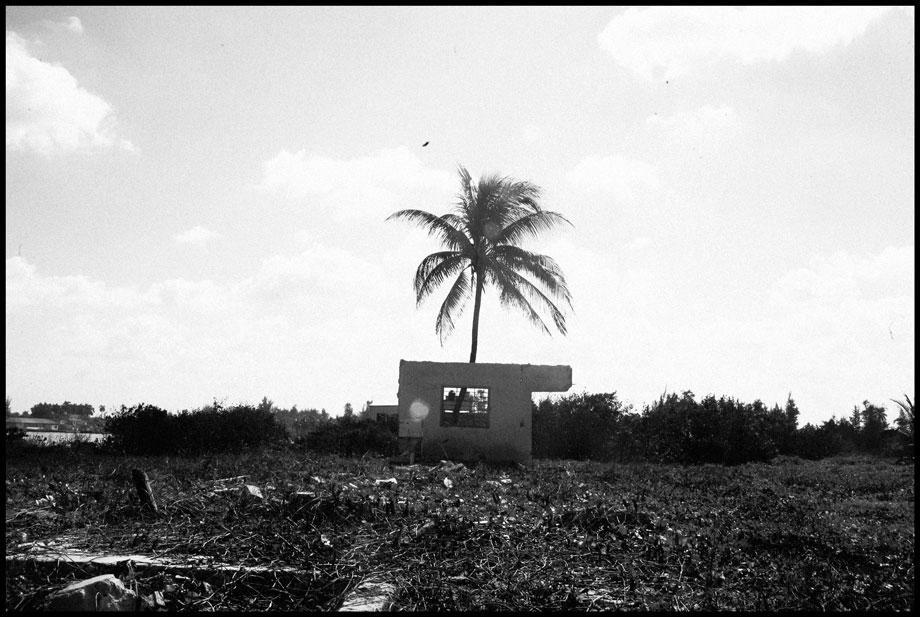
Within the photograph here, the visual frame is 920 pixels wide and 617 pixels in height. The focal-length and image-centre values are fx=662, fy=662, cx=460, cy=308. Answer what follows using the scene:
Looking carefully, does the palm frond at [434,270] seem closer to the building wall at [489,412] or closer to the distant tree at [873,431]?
the building wall at [489,412]

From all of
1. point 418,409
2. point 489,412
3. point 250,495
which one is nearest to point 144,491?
point 250,495

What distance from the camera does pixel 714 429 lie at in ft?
64.3

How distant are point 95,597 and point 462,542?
8.94ft

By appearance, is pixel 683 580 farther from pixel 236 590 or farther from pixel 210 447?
pixel 210 447

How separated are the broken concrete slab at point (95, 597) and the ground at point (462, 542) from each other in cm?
30

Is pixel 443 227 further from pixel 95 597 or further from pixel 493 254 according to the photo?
pixel 95 597

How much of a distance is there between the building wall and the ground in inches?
213

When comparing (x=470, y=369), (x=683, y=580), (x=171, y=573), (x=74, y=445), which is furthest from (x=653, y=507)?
(x=74, y=445)

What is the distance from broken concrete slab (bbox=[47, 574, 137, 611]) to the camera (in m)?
3.68

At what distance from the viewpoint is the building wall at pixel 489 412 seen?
14.9m

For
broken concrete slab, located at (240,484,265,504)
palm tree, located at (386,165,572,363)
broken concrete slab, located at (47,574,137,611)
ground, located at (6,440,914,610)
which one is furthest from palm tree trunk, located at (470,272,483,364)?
broken concrete slab, located at (47,574,137,611)

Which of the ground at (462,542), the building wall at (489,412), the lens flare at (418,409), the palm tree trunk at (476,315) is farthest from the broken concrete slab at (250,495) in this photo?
the palm tree trunk at (476,315)

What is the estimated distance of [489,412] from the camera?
15055 millimetres

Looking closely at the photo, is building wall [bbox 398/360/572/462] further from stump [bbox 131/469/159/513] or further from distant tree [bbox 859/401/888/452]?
distant tree [bbox 859/401/888/452]
